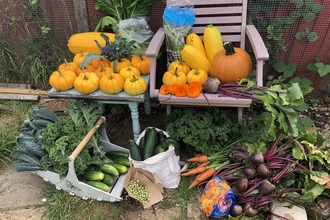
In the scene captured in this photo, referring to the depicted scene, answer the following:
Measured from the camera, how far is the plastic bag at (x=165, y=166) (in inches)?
99.7

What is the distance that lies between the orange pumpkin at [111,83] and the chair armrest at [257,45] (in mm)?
1201

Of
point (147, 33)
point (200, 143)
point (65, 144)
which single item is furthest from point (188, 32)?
point (65, 144)

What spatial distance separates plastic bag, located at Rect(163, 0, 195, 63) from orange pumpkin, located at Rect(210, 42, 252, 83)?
1.38 ft

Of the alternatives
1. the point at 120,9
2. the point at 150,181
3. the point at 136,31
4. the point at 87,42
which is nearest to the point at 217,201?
the point at 150,181

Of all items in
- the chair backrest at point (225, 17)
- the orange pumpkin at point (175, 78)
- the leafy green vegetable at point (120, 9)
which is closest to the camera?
the orange pumpkin at point (175, 78)

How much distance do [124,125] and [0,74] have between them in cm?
193

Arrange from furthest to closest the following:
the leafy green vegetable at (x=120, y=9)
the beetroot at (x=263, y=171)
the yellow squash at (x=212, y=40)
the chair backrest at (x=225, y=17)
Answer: the leafy green vegetable at (x=120, y=9) < the chair backrest at (x=225, y=17) < the yellow squash at (x=212, y=40) < the beetroot at (x=263, y=171)

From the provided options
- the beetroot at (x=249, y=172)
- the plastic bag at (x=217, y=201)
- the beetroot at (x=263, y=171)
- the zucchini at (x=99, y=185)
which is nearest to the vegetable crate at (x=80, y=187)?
the zucchini at (x=99, y=185)

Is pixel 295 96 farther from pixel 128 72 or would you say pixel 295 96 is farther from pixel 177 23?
pixel 128 72

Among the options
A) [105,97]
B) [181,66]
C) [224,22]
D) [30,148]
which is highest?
[224,22]

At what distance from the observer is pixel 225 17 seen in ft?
9.96

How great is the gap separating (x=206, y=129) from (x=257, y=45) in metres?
0.87

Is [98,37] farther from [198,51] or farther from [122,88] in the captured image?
[198,51]

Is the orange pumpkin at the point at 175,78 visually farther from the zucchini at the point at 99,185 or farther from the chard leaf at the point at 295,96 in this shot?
the zucchini at the point at 99,185
